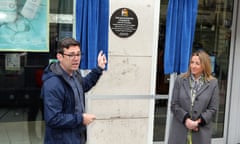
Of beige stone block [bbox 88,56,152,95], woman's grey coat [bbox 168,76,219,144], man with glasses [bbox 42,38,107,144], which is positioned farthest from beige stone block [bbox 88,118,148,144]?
man with glasses [bbox 42,38,107,144]

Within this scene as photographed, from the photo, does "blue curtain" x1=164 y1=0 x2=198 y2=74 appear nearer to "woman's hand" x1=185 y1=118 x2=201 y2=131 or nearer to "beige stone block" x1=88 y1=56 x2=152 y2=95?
"beige stone block" x1=88 y1=56 x2=152 y2=95

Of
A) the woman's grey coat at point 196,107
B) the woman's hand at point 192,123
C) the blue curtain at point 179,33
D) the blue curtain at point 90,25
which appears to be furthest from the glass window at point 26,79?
the woman's hand at point 192,123

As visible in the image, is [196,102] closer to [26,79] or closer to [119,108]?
[119,108]

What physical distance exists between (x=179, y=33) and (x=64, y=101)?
2.31 metres

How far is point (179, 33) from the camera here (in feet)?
Answer: 14.4

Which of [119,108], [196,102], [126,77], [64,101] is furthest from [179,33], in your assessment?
[64,101]

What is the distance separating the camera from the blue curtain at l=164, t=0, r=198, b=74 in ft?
14.2

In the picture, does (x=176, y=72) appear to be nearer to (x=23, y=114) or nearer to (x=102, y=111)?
(x=102, y=111)

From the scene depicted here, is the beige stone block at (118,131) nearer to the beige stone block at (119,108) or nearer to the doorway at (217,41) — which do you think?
the beige stone block at (119,108)

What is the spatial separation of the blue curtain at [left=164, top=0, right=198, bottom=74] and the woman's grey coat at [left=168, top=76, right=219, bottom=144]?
0.75 meters

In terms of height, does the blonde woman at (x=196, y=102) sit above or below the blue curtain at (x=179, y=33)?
below

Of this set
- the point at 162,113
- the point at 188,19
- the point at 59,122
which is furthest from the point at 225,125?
the point at 59,122

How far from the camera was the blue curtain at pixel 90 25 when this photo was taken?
13.2ft

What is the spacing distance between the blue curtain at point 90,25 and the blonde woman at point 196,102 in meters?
1.12
